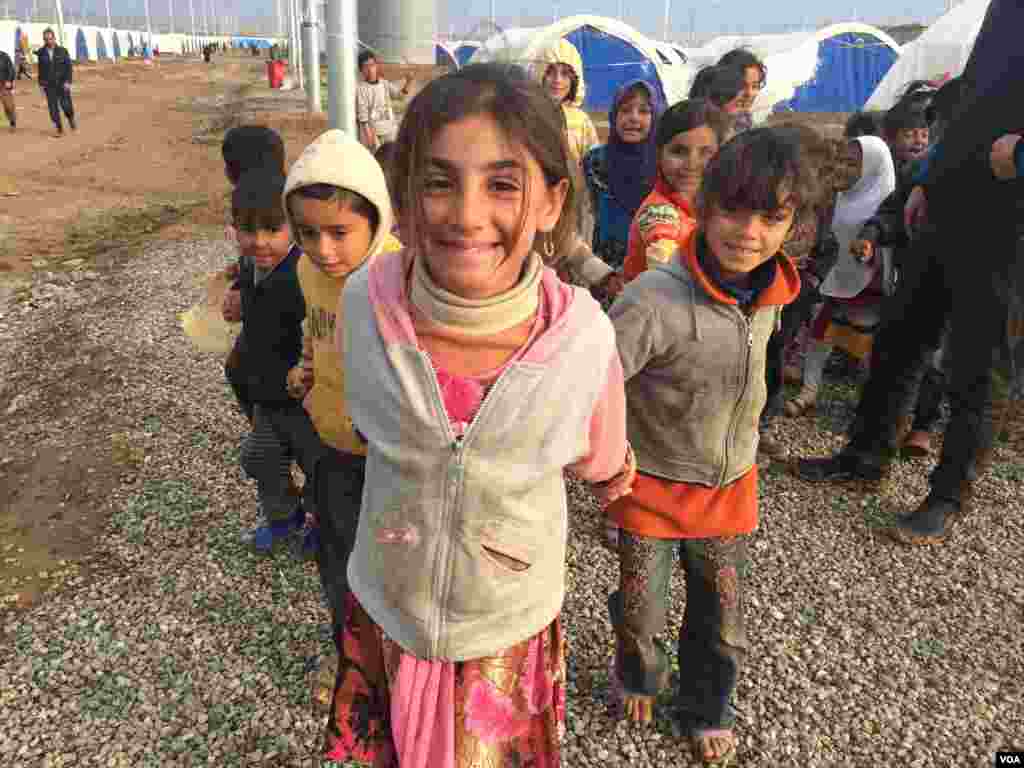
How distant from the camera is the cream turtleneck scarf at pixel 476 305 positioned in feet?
4.11

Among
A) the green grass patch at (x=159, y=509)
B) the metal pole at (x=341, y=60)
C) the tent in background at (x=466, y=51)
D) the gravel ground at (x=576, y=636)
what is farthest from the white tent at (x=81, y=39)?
the gravel ground at (x=576, y=636)

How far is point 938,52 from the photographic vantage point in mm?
14984

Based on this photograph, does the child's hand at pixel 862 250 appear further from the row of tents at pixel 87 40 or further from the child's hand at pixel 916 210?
the row of tents at pixel 87 40

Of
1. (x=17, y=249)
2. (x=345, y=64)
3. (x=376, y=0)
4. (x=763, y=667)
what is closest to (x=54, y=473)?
(x=345, y=64)

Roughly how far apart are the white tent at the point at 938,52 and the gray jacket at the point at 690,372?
15.4 metres

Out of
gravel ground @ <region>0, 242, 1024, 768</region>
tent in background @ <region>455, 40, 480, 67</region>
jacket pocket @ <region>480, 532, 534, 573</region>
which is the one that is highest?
tent in background @ <region>455, 40, 480, 67</region>

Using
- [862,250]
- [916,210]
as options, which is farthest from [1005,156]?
[862,250]

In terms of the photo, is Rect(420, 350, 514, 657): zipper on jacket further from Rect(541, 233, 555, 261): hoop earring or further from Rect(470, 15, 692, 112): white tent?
Rect(470, 15, 692, 112): white tent

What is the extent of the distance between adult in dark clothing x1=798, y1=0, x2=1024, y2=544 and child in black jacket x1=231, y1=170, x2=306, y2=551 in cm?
272

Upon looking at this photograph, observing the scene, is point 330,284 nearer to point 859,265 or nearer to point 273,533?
point 273,533

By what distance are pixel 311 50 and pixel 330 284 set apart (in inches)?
336

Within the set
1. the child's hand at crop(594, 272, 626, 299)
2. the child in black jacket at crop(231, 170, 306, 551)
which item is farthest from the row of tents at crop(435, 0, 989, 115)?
the child in black jacket at crop(231, 170, 306, 551)

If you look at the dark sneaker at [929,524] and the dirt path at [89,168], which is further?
the dirt path at [89,168]

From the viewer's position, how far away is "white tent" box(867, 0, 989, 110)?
1468 cm
